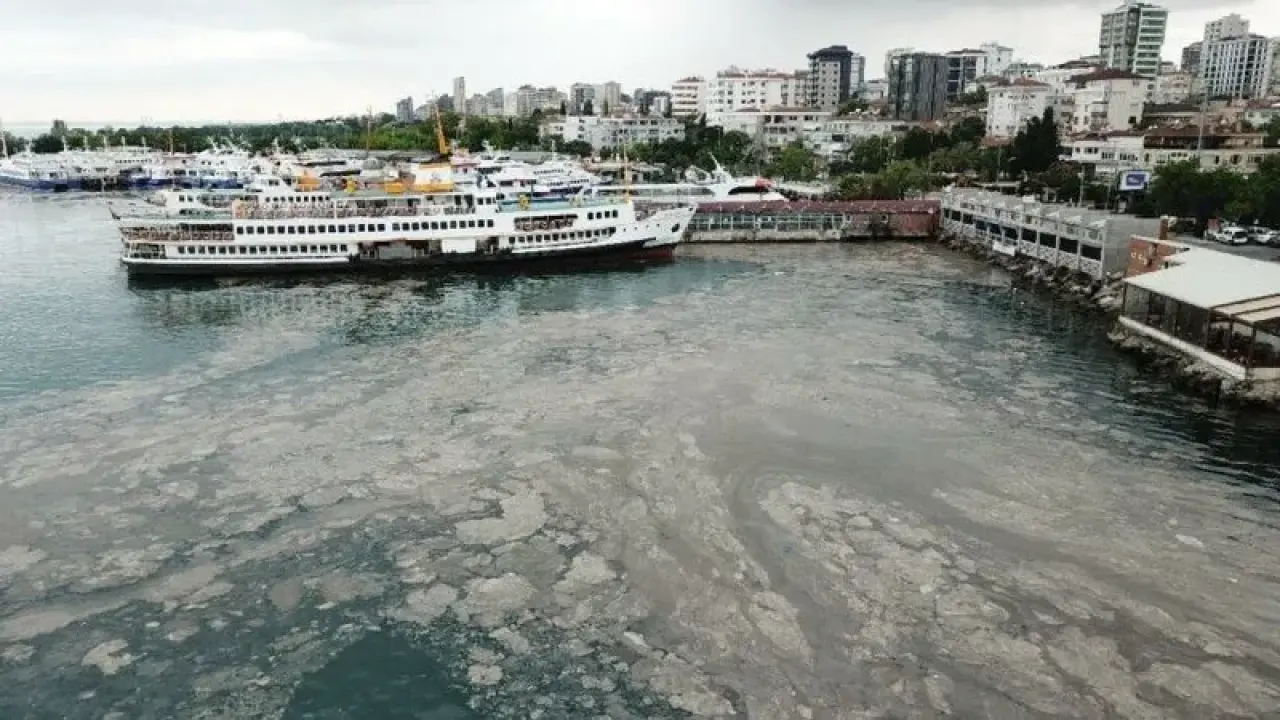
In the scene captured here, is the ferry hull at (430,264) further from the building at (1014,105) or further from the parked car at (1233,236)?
the building at (1014,105)

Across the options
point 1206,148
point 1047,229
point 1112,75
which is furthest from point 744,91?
point 1047,229

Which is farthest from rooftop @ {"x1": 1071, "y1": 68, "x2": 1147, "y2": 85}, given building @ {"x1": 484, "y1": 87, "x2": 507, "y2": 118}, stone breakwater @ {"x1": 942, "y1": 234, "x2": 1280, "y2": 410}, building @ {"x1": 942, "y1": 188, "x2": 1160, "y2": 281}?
building @ {"x1": 484, "y1": 87, "x2": 507, "y2": 118}

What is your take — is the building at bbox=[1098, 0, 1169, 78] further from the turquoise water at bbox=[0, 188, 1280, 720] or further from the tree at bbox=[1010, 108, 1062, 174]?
the turquoise water at bbox=[0, 188, 1280, 720]

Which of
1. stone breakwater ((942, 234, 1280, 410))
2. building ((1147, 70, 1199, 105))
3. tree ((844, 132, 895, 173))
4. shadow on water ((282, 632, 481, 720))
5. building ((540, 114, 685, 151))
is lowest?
shadow on water ((282, 632, 481, 720))

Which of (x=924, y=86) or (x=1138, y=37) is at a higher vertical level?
(x=1138, y=37)

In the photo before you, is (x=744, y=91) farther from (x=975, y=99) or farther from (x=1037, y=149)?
(x=1037, y=149)

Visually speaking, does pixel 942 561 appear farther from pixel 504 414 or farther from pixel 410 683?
pixel 504 414
